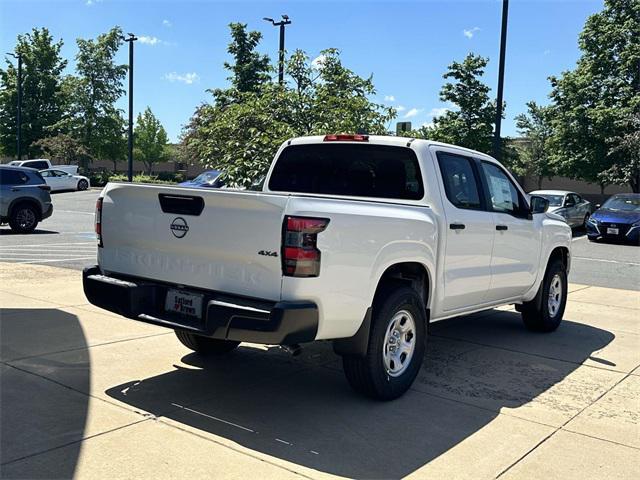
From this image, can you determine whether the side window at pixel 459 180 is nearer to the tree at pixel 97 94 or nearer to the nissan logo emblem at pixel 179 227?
the nissan logo emblem at pixel 179 227

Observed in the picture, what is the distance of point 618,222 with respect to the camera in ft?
62.1

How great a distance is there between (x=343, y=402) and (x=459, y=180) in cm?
232

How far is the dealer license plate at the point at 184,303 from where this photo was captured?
4336 millimetres

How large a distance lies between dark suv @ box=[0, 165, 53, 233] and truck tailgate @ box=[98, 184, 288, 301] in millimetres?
12241

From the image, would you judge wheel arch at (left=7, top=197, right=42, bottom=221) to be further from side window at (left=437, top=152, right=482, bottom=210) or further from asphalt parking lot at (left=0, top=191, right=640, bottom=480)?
side window at (left=437, top=152, right=482, bottom=210)

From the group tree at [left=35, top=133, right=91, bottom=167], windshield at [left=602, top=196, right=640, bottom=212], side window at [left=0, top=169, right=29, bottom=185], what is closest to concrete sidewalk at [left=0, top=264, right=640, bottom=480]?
side window at [left=0, top=169, right=29, bottom=185]

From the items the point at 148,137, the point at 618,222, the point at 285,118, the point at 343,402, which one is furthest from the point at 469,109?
the point at 148,137

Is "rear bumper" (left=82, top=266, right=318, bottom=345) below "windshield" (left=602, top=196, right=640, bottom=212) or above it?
below

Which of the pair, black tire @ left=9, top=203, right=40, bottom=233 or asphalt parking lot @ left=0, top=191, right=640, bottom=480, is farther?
black tire @ left=9, top=203, right=40, bottom=233

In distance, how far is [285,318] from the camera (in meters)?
3.93

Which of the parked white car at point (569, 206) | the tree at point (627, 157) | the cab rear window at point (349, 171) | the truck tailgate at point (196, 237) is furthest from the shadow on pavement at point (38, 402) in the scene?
the tree at point (627, 157)

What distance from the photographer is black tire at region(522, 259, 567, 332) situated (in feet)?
24.1

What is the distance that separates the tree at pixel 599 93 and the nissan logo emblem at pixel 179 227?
2807cm

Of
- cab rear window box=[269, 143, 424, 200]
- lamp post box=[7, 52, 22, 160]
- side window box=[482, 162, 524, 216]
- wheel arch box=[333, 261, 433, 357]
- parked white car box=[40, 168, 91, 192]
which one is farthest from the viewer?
lamp post box=[7, 52, 22, 160]
